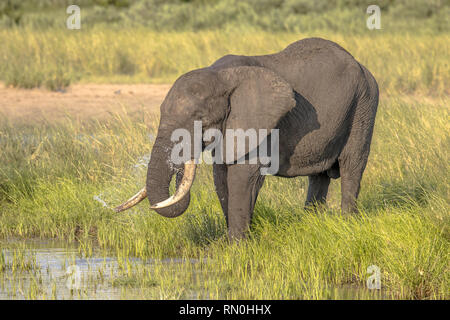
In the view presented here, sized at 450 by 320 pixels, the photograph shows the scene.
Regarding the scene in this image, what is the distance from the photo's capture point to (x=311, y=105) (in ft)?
22.1

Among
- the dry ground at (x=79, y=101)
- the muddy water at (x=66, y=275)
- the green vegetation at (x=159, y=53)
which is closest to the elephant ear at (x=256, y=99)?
the muddy water at (x=66, y=275)

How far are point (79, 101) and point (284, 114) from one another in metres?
8.34

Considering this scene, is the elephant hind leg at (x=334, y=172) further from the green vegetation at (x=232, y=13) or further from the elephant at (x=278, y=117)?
the green vegetation at (x=232, y=13)

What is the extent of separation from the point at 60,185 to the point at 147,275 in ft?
9.39

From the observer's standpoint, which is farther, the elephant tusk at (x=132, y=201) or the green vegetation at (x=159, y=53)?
the green vegetation at (x=159, y=53)

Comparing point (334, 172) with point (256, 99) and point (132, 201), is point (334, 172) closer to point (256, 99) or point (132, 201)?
point (256, 99)

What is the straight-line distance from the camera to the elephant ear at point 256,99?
6152mm

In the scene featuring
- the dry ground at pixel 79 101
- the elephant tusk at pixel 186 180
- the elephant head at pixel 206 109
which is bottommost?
the dry ground at pixel 79 101

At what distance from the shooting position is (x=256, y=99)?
618cm

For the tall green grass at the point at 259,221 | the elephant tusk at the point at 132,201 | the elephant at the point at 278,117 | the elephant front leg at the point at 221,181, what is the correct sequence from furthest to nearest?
the elephant front leg at the point at 221,181, the elephant tusk at the point at 132,201, the elephant at the point at 278,117, the tall green grass at the point at 259,221

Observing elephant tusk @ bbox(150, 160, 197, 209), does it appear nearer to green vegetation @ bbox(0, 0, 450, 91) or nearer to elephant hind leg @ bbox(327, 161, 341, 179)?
elephant hind leg @ bbox(327, 161, 341, 179)

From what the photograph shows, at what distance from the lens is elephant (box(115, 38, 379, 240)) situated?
235 inches
